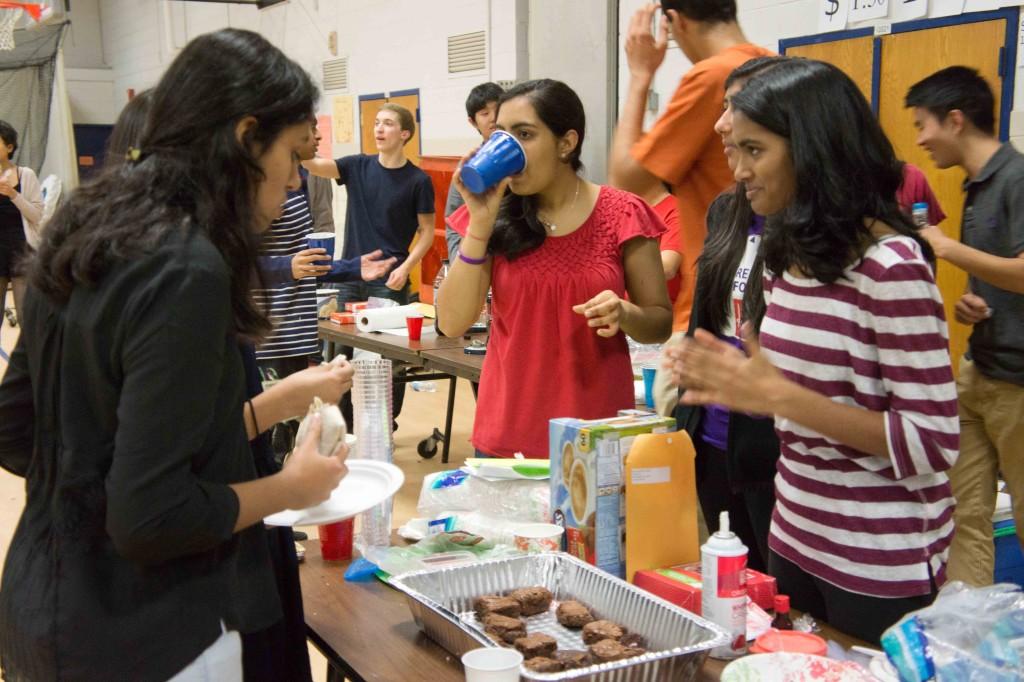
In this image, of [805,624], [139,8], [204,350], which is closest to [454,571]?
[805,624]

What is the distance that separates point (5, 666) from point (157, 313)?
0.52 meters

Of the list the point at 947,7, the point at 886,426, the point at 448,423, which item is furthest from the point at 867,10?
the point at 886,426

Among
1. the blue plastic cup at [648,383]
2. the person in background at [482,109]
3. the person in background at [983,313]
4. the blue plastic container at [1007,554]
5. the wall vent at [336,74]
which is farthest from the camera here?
the wall vent at [336,74]

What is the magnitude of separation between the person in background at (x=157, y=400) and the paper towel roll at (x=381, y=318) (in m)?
3.19

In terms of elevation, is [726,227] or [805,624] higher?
[726,227]

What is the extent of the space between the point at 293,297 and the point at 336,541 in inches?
79.6

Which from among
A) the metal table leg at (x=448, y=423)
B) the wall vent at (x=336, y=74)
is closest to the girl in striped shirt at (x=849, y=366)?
the metal table leg at (x=448, y=423)

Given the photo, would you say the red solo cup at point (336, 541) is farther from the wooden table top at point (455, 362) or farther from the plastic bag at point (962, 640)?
the wooden table top at point (455, 362)

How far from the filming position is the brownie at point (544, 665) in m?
1.29

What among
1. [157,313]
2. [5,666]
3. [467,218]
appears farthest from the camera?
[467,218]

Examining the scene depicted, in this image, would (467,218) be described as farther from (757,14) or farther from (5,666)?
(757,14)

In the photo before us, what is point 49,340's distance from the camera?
113 centimetres

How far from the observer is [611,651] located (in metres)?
1.34

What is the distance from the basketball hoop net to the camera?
30.7 feet
